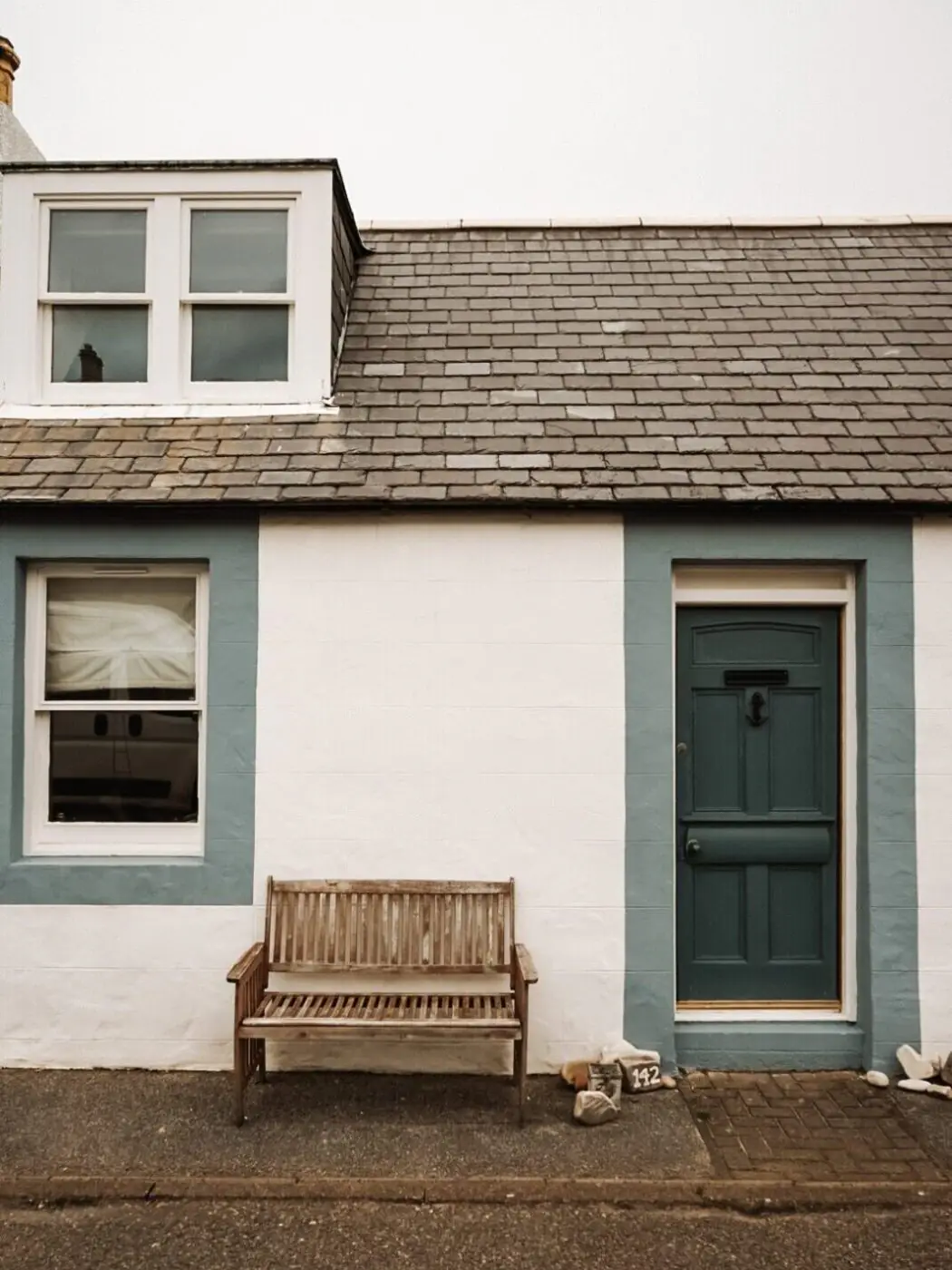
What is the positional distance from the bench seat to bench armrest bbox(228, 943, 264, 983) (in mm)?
219

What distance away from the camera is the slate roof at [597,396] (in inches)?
215

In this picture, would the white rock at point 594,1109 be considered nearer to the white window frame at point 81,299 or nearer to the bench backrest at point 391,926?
the bench backrest at point 391,926

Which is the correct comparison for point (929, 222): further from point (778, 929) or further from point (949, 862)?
point (778, 929)

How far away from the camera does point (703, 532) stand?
5488mm

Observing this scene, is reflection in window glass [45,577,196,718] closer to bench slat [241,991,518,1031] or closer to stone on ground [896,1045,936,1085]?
bench slat [241,991,518,1031]

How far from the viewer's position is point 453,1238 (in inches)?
151

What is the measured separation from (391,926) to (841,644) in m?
3.30

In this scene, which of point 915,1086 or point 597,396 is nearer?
point 915,1086

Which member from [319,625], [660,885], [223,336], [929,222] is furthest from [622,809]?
[929,222]

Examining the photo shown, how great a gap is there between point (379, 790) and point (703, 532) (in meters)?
2.53

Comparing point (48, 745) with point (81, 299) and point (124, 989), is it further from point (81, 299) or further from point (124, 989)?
point (81, 299)

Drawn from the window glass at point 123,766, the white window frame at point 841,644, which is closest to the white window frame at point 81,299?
the window glass at point 123,766

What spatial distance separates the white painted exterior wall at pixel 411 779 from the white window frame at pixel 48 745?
1.29ft

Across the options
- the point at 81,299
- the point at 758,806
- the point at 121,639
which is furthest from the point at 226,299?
the point at 758,806
